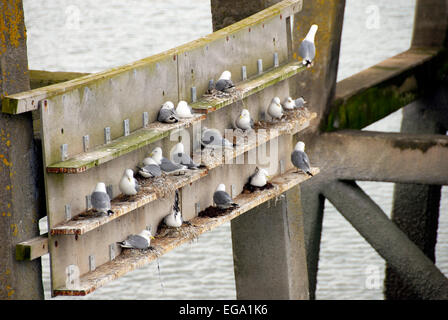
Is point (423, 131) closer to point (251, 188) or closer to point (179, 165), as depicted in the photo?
point (251, 188)

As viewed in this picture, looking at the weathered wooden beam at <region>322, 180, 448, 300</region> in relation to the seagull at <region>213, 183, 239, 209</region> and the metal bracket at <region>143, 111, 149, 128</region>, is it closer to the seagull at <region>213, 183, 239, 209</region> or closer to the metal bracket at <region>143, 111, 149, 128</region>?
the seagull at <region>213, 183, 239, 209</region>

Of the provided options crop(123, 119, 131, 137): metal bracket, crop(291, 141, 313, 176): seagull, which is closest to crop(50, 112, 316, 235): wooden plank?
crop(291, 141, 313, 176): seagull

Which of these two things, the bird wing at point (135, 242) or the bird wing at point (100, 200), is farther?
the bird wing at point (135, 242)

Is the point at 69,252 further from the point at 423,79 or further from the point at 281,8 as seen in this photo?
the point at 423,79

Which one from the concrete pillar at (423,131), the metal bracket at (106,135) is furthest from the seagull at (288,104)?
the concrete pillar at (423,131)

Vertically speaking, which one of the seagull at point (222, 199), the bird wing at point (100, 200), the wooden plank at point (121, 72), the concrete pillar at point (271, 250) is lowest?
the concrete pillar at point (271, 250)

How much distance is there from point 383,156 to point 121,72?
4851 mm

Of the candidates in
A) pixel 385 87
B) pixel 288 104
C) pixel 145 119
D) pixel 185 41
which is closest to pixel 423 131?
pixel 385 87

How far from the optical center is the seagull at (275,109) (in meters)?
9.57

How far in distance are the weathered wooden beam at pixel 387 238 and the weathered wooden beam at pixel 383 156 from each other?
0.96 feet

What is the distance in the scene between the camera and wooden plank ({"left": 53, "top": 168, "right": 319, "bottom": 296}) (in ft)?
23.2

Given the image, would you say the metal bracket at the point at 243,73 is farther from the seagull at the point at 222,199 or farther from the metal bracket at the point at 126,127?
the metal bracket at the point at 126,127

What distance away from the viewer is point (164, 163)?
310 inches
